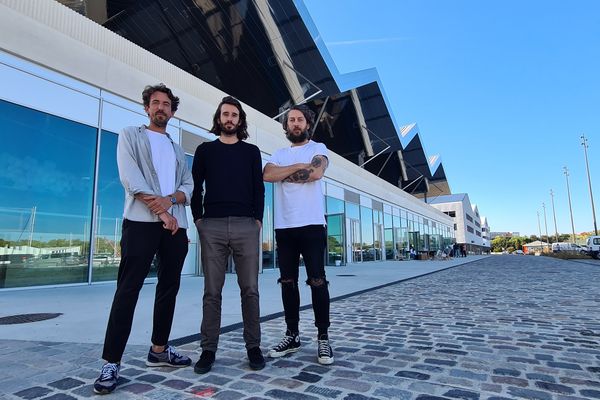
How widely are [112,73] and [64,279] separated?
5037 mm

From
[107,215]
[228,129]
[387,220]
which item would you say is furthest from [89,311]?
[387,220]

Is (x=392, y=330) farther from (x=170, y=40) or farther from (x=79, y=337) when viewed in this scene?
(x=170, y=40)

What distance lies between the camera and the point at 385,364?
289cm

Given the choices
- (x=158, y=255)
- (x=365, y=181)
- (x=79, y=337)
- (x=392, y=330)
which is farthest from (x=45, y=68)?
(x=365, y=181)

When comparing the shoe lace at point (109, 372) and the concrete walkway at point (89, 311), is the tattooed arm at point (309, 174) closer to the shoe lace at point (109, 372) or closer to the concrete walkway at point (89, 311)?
the shoe lace at point (109, 372)

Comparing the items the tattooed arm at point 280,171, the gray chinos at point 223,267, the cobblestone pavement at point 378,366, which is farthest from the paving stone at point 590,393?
the tattooed arm at point 280,171

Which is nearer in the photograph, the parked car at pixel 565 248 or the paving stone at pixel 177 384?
the paving stone at pixel 177 384

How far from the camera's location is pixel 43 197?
8188mm

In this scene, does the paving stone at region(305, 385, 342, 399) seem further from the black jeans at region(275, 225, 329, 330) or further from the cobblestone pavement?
the black jeans at region(275, 225, 329, 330)

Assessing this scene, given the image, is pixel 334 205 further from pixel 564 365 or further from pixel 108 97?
pixel 564 365

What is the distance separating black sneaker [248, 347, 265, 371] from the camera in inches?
108

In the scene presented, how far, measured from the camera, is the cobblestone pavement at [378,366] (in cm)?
232

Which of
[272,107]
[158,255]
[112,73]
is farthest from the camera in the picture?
[272,107]

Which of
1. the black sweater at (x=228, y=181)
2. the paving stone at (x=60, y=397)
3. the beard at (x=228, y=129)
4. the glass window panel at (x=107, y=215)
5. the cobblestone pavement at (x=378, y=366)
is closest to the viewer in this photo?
the paving stone at (x=60, y=397)
